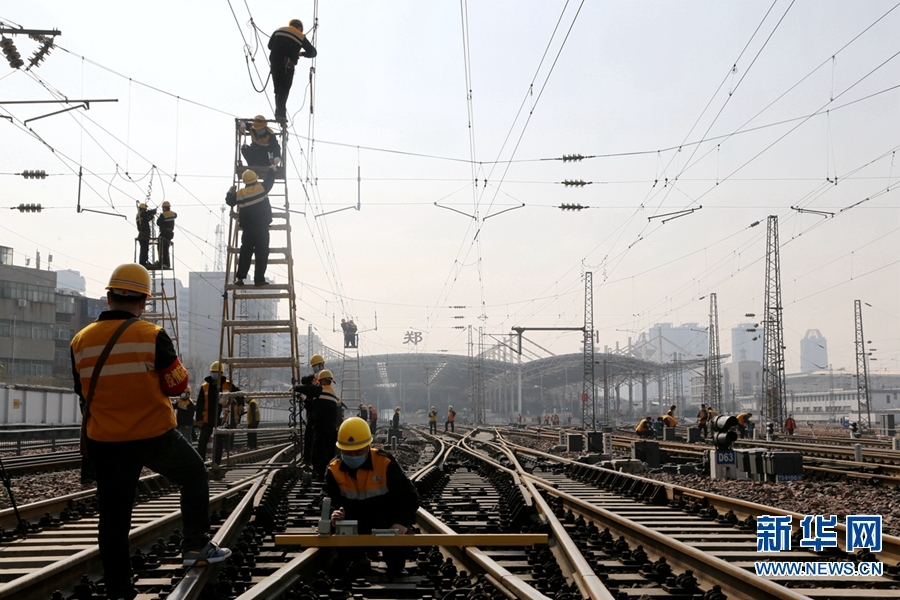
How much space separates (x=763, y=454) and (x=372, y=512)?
10058 mm

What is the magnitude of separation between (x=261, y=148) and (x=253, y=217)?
1.39 m

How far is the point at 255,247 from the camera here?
1208 cm

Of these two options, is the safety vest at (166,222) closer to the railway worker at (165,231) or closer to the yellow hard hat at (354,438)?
the railway worker at (165,231)

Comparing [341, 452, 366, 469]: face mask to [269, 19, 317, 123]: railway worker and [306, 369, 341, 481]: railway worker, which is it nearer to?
[306, 369, 341, 481]: railway worker

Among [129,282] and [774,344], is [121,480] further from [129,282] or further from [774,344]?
[774,344]

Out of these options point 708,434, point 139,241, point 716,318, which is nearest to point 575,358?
point 716,318

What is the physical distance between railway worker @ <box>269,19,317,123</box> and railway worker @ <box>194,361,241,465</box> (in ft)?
12.8

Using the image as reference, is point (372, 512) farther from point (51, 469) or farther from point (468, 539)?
point (51, 469)

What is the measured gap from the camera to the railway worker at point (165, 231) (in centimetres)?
2072

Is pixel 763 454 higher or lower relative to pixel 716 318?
lower

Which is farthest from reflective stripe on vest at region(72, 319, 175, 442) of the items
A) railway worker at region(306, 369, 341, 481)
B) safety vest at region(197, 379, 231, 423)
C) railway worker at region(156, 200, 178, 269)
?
railway worker at region(156, 200, 178, 269)

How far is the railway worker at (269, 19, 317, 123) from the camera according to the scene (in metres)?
11.8

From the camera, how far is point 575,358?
107m

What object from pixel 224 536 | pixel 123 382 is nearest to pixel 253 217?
pixel 224 536
